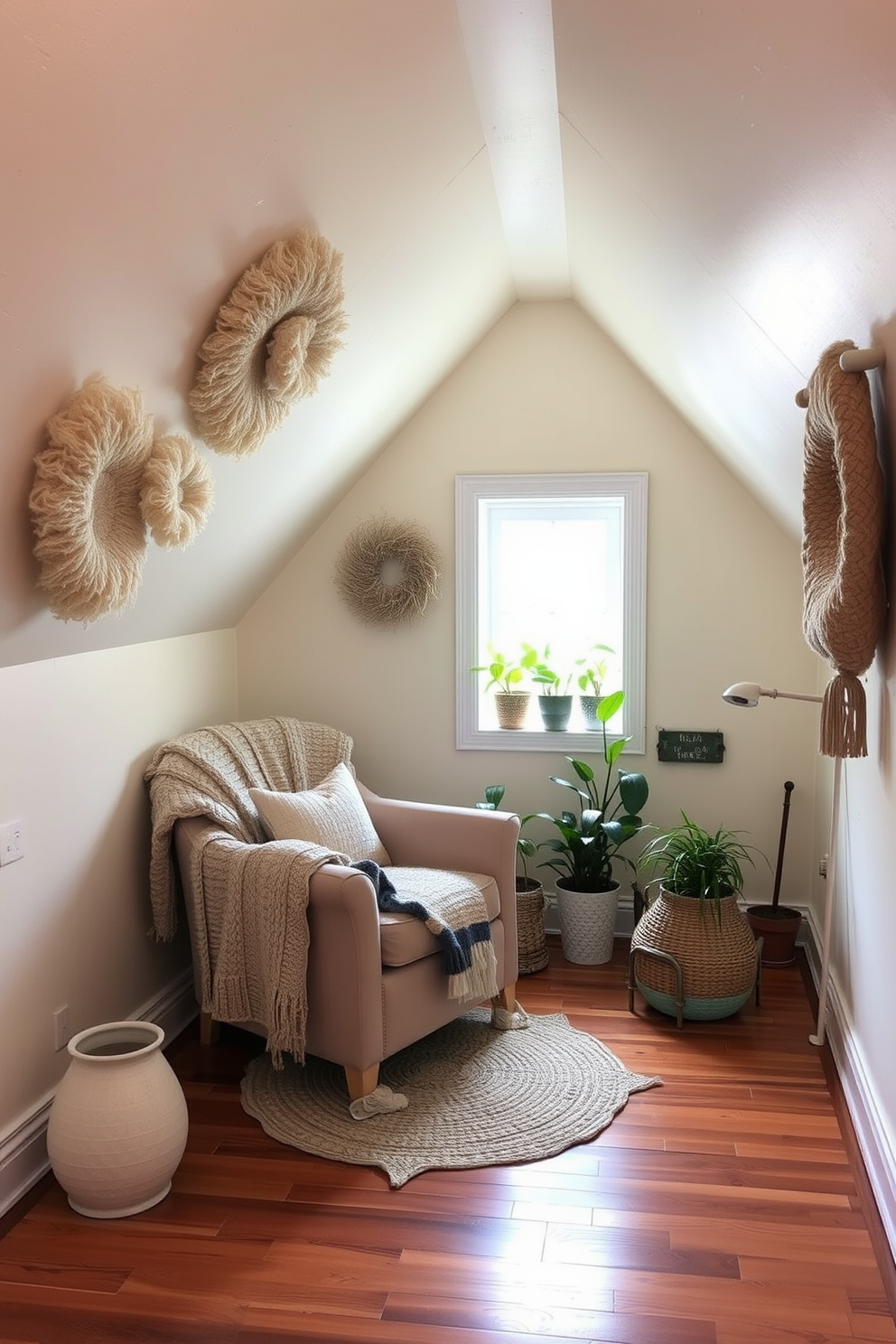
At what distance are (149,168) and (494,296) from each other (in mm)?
2292

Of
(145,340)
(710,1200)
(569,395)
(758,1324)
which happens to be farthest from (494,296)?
(758,1324)

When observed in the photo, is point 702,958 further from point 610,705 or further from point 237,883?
point 237,883

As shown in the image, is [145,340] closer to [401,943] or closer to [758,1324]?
[401,943]

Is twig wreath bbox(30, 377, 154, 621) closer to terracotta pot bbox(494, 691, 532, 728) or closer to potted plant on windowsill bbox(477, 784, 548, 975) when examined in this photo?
potted plant on windowsill bbox(477, 784, 548, 975)

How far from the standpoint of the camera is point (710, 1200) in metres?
2.42

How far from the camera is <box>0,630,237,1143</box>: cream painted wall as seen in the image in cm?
251

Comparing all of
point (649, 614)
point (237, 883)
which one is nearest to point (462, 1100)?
point (237, 883)

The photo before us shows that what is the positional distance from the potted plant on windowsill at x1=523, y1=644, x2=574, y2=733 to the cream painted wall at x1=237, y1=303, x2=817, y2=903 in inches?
4.4

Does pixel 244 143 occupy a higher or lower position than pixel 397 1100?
higher

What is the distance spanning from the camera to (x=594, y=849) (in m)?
3.91

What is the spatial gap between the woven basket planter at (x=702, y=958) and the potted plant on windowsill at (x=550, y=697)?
3.21 ft

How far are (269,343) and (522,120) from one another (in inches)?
35.4

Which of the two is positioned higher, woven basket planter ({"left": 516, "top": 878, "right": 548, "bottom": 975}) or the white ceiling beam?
the white ceiling beam

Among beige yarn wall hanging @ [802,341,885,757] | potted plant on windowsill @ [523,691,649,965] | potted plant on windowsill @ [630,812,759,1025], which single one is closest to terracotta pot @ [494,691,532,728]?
potted plant on windowsill @ [523,691,649,965]
